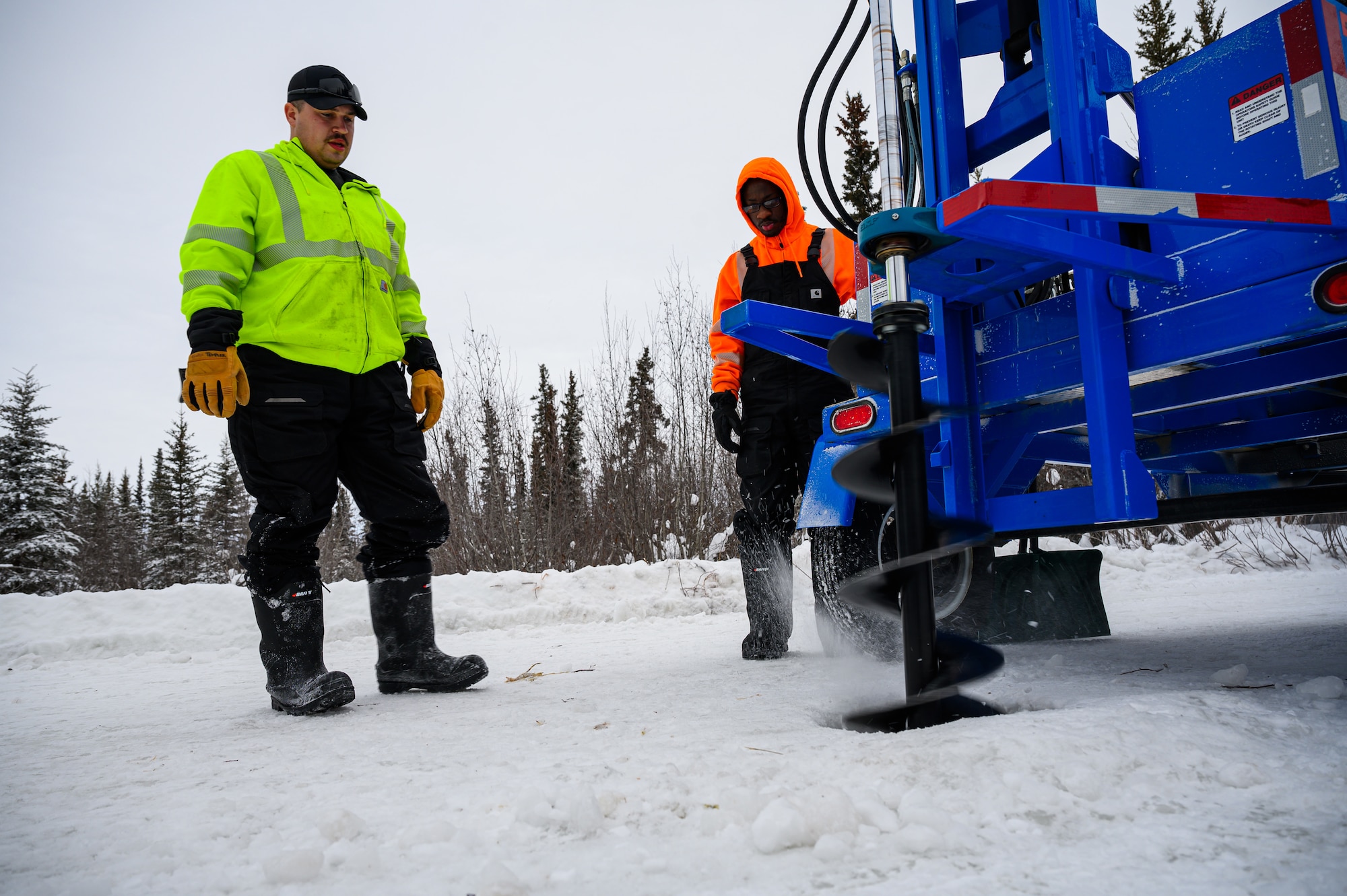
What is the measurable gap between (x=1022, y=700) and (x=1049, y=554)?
1969mm

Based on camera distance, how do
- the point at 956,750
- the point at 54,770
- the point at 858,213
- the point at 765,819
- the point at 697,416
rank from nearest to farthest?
the point at 765,819
the point at 956,750
the point at 54,770
the point at 697,416
the point at 858,213

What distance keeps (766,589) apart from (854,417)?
1.21m

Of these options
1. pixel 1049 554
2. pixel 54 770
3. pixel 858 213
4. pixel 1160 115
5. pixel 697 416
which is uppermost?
pixel 858 213

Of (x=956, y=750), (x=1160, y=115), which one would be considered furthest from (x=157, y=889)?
(x=1160, y=115)

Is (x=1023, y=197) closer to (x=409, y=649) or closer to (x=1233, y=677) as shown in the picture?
(x=1233, y=677)

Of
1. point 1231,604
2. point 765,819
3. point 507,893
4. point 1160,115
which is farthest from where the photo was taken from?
point 1231,604

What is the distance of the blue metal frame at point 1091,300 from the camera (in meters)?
1.87

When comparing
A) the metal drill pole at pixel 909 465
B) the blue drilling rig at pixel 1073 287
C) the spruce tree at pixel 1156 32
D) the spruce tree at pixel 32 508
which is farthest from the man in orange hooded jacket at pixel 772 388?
the spruce tree at pixel 32 508

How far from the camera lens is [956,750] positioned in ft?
4.95

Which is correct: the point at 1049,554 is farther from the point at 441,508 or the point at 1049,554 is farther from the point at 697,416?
the point at 697,416

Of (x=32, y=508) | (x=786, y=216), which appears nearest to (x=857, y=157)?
(x=786, y=216)

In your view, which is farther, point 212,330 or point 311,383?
point 311,383

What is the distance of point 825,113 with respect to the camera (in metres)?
3.06

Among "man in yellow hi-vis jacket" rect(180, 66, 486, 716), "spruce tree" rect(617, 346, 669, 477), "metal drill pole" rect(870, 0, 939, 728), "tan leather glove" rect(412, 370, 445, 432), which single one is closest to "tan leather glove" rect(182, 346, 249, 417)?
"man in yellow hi-vis jacket" rect(180, 66, 486, 716)
